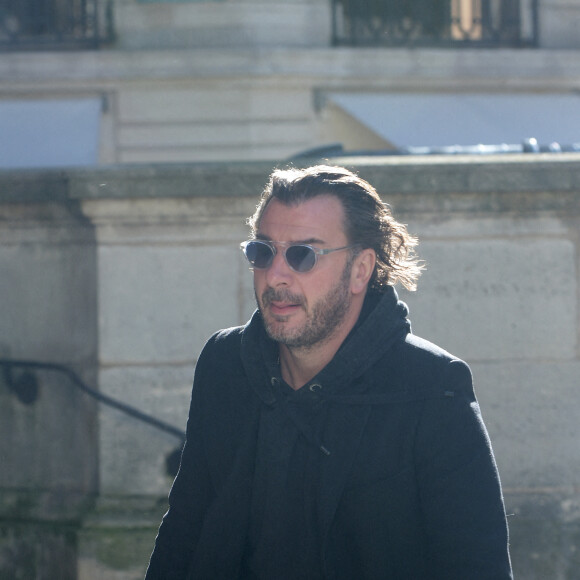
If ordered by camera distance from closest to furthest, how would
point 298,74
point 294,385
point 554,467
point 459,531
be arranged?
point 459,531 < point 294,385 < point 554,467 < point 298,74

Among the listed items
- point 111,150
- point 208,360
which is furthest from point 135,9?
point 208,360

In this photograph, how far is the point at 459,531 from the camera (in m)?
2.27

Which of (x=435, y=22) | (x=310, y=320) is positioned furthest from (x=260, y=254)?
(x=435, y=22)

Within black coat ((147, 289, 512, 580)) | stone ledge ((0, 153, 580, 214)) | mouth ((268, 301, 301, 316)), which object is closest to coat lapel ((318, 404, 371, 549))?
black coat ((147, 289, 512, 580))

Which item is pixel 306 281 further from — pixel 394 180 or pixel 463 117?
pixel 463 117

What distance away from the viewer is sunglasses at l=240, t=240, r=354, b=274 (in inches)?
101

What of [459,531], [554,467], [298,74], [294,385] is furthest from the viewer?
[298,74]

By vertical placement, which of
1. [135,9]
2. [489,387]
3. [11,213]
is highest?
[135,9]

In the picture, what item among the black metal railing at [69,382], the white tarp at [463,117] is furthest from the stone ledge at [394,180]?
the white tarp at [463,117]

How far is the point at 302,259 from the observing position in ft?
8.45

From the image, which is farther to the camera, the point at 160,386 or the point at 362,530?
the point at 160,386

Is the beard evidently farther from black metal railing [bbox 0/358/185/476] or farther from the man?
black metal railing [bbox 0/358/185/476]

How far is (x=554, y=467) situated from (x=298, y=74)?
8.86m

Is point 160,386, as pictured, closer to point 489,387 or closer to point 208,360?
point 489,387
